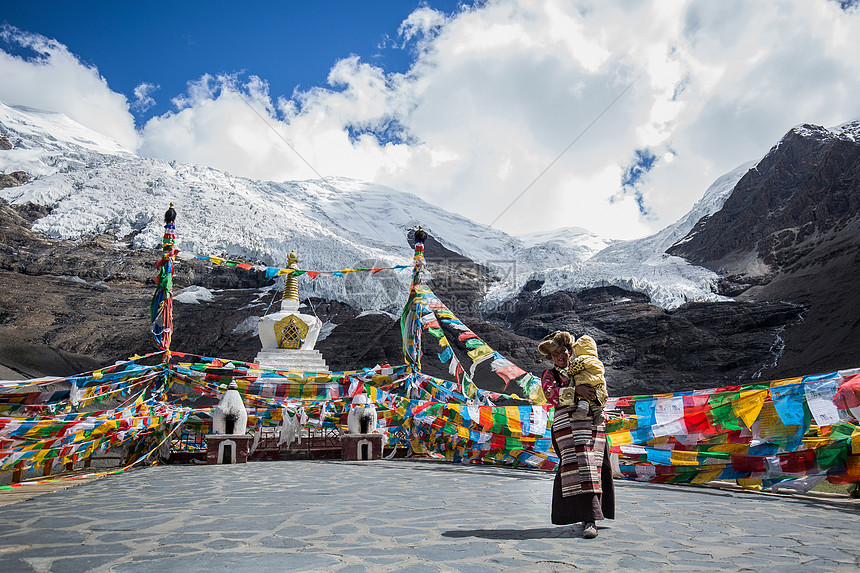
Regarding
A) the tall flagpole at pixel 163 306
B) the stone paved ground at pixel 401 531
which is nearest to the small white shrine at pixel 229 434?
the tall flagpole at pixel 163 306

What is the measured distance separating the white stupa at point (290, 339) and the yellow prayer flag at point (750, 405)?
1202 cm

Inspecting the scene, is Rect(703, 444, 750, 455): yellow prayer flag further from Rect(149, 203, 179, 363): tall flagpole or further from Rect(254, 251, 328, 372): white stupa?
Rect(254, 251, 328, 372): white stupa

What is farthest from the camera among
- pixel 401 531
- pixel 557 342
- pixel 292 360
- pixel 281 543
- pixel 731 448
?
pixel 292 360

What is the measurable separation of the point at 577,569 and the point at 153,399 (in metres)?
9.12

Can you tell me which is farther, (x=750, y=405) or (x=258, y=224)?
(x=258, y=224)

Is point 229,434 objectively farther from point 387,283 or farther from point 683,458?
point 387,283

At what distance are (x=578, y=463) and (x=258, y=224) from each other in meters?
55.7

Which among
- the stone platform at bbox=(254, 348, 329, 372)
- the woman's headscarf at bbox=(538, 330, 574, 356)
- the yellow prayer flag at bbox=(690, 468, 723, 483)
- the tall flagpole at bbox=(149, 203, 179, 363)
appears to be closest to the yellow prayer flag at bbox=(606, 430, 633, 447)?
the yellow prayer flag at bbox=(690, 468, 723, 483)

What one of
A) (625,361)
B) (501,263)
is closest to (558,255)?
(501,263)

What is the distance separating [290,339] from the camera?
56.1ft

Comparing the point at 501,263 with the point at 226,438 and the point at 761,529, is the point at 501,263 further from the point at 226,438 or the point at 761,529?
the point at 761,529

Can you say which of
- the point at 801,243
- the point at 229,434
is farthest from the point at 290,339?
the point at 801,243

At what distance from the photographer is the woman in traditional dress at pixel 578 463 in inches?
124

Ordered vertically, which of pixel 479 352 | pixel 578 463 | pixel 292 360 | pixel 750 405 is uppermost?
pixel 292 360
